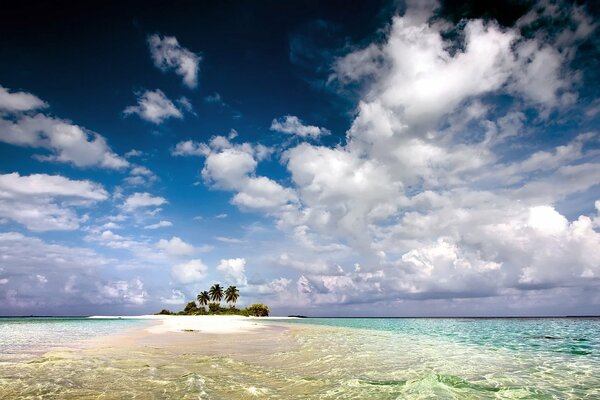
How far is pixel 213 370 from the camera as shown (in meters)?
16.0

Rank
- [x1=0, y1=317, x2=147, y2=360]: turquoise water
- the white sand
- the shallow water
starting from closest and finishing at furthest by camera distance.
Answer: the shallow water → [x1=0, y1=317, x2=147, y2=360]: turquoise water → the white sand

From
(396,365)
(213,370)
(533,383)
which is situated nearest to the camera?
(533,383)

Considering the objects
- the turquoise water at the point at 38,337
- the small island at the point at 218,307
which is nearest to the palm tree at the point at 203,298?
the small island at the point at 218,307

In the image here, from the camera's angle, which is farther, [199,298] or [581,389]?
[199,298]

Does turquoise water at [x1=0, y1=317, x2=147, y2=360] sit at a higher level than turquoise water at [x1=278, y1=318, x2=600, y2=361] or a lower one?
higher

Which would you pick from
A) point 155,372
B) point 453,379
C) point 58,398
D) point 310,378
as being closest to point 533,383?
point 453,379

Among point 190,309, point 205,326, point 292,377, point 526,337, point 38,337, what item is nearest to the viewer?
point 292,377

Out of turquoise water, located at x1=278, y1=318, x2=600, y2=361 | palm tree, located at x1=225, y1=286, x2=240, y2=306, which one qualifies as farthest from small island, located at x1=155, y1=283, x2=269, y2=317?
turquoise water, located at x1=278, y1=318, x2=600, y2=361

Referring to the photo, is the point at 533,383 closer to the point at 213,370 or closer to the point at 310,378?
the point at 310,378

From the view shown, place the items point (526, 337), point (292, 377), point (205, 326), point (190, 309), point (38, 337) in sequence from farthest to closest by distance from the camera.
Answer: point (190, 309) < point (205, 326) < point (526, 337) < point (38, 337) < point (292, 377)

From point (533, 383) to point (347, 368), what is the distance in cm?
788

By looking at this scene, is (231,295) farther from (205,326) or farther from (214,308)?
(205,326)

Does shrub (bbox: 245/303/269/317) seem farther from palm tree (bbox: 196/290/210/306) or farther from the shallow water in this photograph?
the shallow water

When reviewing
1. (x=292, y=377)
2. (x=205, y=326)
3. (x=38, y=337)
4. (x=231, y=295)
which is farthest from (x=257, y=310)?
(x=292, y=377)
